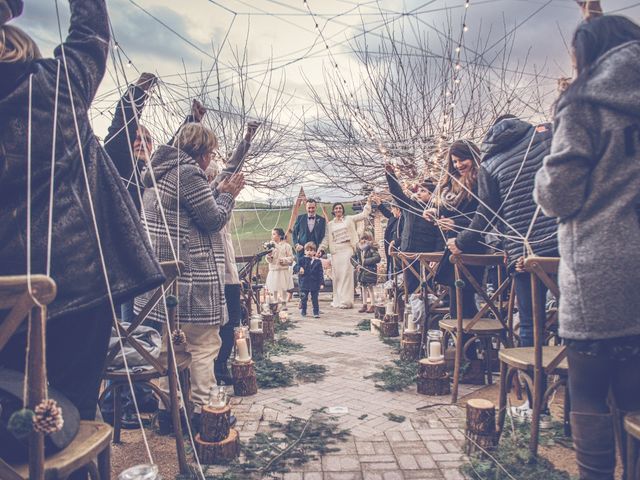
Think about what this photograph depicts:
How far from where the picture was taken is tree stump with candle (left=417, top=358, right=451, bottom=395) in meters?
3.76

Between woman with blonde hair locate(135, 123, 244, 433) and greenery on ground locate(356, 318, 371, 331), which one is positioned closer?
woman with blonde hair locate(135, 123, 244, 433)

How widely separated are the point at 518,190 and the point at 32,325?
2864 mm

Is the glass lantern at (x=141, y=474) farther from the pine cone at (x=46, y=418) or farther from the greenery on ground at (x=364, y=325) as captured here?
the greenery on ground at (x=364, y=325)

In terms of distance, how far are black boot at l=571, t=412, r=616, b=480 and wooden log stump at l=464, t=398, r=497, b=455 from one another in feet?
3.24

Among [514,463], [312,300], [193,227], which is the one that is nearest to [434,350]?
[514,463]

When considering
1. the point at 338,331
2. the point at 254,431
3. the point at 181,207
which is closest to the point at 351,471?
the point at 254,431

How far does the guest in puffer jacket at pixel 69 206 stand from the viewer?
132 cm

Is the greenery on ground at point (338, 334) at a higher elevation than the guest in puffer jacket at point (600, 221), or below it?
below

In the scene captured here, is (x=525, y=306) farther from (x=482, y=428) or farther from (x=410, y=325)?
(x=410, y=325)

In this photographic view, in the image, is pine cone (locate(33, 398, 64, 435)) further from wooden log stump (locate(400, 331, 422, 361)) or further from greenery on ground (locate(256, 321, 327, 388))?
wooden log stump (locate(400, 331, 422, 361))

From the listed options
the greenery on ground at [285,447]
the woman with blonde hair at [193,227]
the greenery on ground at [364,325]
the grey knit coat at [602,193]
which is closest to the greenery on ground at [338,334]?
the greenery on ground at [364,325]

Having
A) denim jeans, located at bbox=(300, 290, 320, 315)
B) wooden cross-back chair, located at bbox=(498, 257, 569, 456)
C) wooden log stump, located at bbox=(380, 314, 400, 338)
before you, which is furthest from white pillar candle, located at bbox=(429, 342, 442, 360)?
denim jeans, located at bbox=(300, 290, 320, 315)

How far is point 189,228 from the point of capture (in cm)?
285

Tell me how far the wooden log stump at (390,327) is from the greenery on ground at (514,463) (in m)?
3.26
